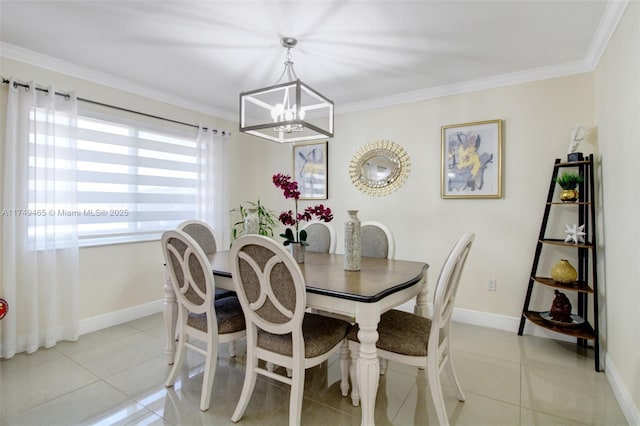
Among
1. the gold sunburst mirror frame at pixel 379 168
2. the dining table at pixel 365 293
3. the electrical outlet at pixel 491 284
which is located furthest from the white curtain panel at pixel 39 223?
the electrical outlet at pixel 491 284

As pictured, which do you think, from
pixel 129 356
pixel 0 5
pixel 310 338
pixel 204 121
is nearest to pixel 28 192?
pixel 0 5

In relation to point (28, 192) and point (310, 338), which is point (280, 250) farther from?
point (28, 192)

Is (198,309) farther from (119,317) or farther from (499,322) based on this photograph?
(499,322)

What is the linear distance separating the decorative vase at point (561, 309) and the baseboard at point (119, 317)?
3.73m

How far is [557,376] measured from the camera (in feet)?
7.32

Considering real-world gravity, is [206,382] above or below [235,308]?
below

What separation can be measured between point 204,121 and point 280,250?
3.04 m

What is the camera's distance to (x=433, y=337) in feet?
5.47

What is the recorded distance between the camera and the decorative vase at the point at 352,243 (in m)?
2.03

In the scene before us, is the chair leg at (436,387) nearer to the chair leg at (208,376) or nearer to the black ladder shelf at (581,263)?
the chair leg at (208,376)

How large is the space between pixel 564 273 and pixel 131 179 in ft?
13.0

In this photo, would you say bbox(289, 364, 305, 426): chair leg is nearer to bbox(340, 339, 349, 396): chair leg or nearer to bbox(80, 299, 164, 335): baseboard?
bbox(340, 339, 349, 396): chair leg

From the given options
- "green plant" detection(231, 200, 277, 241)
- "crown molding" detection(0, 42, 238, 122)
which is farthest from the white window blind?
"green plant" detection(231, 200, 277, 241)

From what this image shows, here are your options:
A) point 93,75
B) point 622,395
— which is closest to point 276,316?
point 622,395
